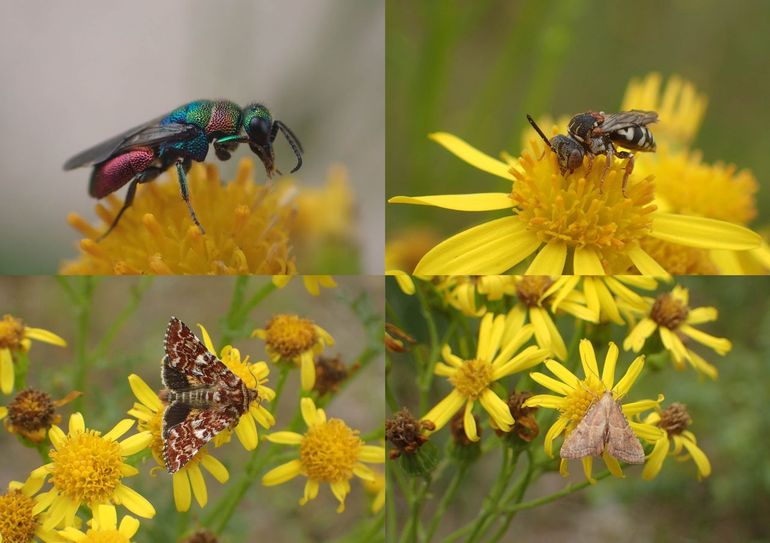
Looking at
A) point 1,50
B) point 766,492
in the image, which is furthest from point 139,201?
point 766,492

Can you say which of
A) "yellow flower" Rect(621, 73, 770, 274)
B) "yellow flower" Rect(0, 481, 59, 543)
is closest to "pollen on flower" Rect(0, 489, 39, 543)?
"yellow flower" Rect(0, 481, 59, 543)

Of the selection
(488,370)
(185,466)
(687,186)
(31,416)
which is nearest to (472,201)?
(488,370)

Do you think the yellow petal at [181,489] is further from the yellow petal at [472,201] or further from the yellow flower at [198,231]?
the yellow petal at [472,201]

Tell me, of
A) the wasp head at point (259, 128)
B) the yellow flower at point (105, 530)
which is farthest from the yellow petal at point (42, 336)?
the wasp head at point (259, 128)

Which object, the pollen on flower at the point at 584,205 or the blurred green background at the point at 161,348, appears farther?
the blurred green background at the point at 161,348

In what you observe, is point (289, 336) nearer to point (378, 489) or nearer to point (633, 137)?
point (378, 489)

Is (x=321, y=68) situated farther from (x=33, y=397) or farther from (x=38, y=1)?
(x=33, y=397)

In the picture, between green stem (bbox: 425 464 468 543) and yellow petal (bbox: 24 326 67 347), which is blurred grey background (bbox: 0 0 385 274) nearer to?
yellow petal (bbox: 24 326 67 347)
